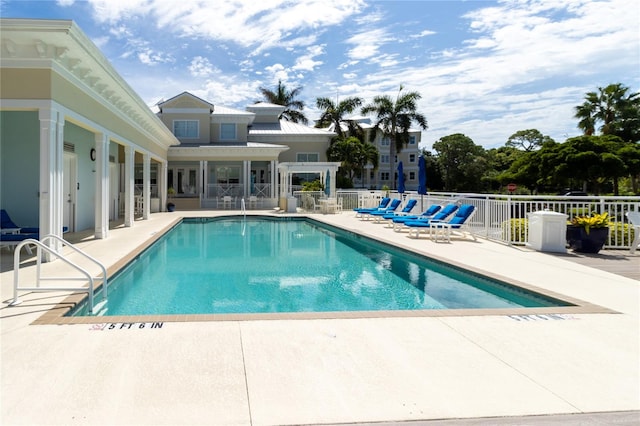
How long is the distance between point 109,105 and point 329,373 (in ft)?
34.7

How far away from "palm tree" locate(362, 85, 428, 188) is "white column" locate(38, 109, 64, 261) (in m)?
31.4

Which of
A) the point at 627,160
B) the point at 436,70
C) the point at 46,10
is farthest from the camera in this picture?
the point at 627,160

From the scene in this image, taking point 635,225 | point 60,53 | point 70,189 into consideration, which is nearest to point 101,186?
point 70,189

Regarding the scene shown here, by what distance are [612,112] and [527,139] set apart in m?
23.7

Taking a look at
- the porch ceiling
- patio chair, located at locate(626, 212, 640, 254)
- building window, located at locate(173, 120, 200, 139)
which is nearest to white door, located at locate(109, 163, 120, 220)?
the porch ceiling

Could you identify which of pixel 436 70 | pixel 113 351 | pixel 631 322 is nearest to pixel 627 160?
pixel 436 70

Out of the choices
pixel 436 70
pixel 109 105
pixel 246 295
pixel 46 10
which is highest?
pixel 436 70

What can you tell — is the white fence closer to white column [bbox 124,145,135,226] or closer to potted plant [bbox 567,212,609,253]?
potted plant [bbox 567,212,609,253]

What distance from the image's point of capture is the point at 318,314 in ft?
15.1

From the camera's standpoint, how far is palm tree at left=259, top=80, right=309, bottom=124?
43.0 meters

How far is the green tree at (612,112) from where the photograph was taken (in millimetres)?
33594

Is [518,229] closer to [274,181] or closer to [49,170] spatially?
[49,170]

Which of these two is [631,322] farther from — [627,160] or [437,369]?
[627,160]

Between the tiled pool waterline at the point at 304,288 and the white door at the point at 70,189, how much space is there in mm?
2733
